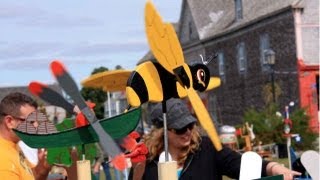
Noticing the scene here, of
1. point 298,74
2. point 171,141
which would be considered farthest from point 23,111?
point 298,74

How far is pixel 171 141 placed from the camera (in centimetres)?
371

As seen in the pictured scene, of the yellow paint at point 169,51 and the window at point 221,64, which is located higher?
the window at point 221,64

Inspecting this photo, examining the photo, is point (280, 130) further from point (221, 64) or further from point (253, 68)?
point (221, 64)

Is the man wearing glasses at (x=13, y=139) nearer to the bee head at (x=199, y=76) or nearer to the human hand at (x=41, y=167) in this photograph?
the human hand at (x=41, y=167)

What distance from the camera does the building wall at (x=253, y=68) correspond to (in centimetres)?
2586

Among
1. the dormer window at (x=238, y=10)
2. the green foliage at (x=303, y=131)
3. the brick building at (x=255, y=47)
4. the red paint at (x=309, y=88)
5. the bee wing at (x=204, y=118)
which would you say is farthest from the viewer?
the dormer window at (x=238, y=10)

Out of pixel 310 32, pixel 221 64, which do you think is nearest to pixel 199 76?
pixel 310 32

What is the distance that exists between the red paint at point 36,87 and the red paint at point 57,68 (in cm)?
37

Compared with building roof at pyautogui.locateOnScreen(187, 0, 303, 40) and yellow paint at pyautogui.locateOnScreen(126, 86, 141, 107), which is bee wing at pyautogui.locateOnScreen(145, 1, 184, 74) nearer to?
yellow paint at pyautogui.locateOnScreen(126, 86, 141, 107)

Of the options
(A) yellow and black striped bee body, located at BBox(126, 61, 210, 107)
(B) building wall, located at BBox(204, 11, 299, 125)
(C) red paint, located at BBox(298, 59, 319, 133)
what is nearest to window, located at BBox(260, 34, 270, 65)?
(B) building wall, located at BBox(204, 11, 299, 125)

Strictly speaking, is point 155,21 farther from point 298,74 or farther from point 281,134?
point 298,74

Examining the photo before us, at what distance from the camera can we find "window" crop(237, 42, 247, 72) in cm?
2981

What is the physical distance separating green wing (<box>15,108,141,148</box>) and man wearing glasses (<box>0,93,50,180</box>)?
64cm

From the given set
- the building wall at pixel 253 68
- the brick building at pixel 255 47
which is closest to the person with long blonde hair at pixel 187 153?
the brick building at pixel 255 47
